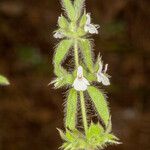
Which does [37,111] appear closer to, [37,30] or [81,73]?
[37,30]

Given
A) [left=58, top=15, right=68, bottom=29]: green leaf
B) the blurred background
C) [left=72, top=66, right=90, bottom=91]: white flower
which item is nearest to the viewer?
[left=72, top=66, right=90, bottom=91]: white flower

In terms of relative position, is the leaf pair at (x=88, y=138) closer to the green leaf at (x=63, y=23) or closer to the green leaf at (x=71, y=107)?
the green leaf at (x=71, y=107)

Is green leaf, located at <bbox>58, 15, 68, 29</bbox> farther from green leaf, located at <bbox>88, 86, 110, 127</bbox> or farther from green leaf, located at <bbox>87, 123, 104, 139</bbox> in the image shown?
green leaf, located at <bbox>87, 123, 104, 139</bbox>

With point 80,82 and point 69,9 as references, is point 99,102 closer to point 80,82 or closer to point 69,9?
point 80,82

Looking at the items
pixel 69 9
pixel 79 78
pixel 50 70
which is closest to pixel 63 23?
pixel 69 9

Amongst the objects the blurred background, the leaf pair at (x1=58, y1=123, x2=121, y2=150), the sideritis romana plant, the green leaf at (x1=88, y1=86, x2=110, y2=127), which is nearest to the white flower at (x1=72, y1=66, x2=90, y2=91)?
the sideritis romana plant

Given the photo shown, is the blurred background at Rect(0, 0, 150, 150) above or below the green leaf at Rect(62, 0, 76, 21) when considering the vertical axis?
above

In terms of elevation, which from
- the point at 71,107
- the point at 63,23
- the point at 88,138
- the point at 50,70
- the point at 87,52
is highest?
the point at 50,70
